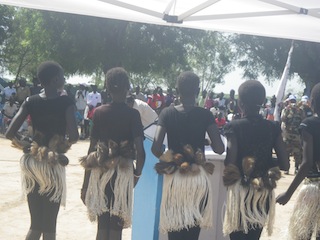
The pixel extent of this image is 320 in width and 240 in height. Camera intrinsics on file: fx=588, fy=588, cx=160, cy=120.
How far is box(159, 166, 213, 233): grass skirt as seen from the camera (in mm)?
4754

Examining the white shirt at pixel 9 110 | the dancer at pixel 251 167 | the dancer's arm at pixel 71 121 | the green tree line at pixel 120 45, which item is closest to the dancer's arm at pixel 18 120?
the dancer's arm at pixel 71 121

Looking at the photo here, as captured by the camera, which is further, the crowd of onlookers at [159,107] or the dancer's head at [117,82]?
the crowd of onlookers at [159,107]

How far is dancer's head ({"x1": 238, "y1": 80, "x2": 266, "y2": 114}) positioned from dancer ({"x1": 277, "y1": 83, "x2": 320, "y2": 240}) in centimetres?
41

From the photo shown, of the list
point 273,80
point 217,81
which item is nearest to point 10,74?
point 217,81

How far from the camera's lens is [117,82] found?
4930 millimetres

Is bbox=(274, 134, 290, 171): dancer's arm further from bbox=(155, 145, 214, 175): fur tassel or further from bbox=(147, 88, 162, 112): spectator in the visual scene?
bbox=(147, 88, 162, 112): spectator

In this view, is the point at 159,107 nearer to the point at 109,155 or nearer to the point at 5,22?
the point at 5,22

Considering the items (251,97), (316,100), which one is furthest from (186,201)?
(316,100)

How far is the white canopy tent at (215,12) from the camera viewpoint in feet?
21.6

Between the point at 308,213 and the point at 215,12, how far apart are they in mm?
3265

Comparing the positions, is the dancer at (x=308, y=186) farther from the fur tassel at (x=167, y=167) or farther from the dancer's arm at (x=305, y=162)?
the fur tassel at (x=167, y=167)

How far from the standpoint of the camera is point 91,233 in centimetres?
710

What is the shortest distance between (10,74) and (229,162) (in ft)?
172

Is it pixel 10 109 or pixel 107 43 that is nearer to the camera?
pixel 10 109
